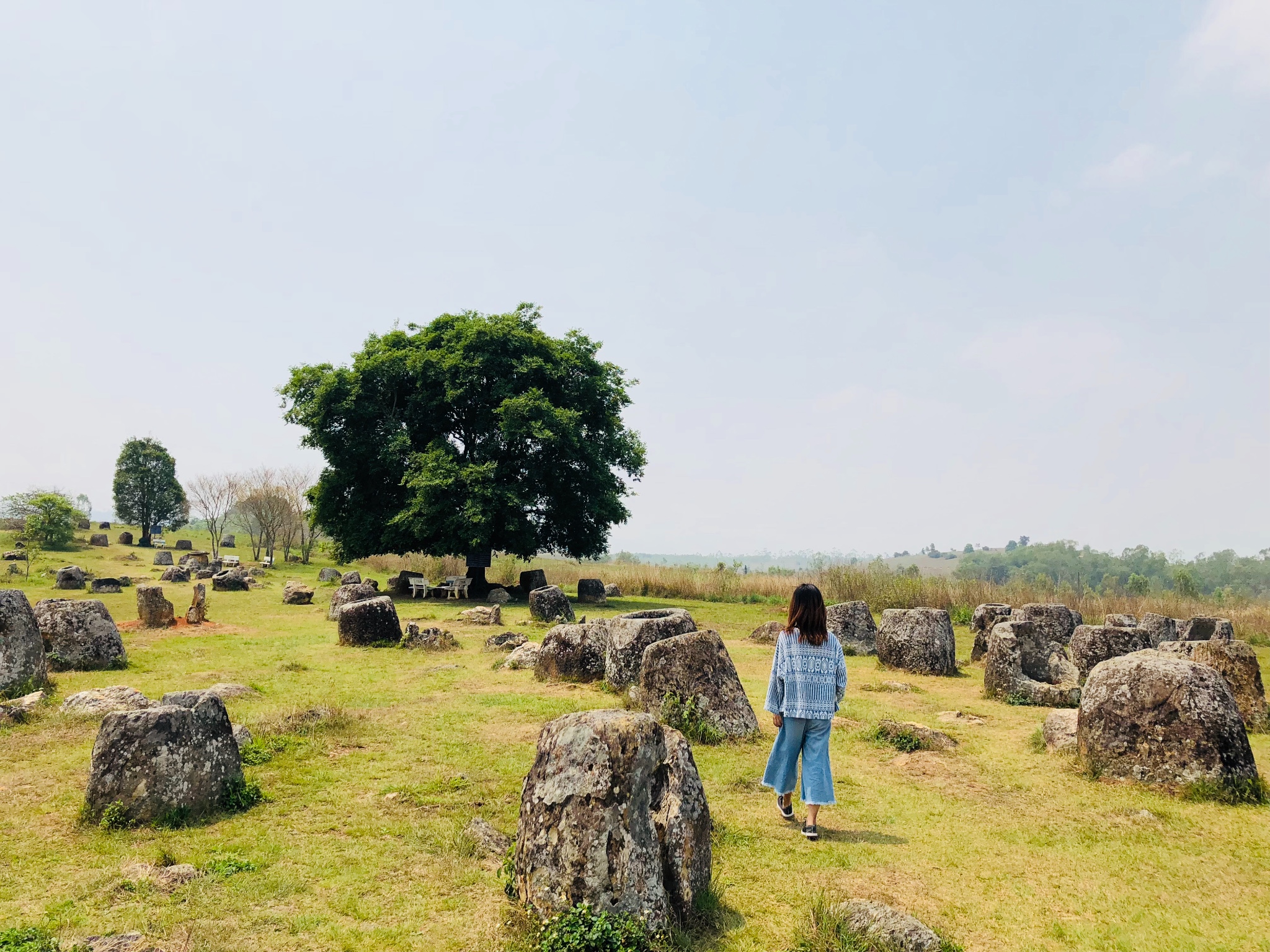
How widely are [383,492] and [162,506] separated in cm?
3649

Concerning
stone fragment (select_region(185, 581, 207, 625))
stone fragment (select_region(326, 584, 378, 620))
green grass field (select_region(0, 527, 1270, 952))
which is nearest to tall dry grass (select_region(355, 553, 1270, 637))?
stone fragment (select_region(326, 584, 378, 620))

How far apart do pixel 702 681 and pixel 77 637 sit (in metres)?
11.3

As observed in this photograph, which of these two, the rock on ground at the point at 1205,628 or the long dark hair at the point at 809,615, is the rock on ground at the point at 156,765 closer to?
the long dark hair at the point at 809,615

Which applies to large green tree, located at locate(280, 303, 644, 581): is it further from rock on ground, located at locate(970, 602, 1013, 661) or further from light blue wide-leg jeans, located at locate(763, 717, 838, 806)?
light blue wide-leg jeans, located at locate(763, 717, 838, 806)

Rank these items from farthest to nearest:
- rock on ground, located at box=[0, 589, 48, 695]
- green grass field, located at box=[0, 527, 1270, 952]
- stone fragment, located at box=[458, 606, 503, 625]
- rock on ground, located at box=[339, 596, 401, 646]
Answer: stone fragment, located at box=[458, 606, 503, 625] < rock on ground, located at box=[339, 596, 401, 646] < rock on ground, located at box=[0, 589, 48, 695] < green grass field, located at box=[0, 527, 1270, 952]

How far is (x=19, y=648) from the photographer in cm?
1138

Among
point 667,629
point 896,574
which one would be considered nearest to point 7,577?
point 667,629

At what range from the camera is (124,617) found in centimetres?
2142

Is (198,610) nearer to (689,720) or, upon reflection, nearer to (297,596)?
(297,596)

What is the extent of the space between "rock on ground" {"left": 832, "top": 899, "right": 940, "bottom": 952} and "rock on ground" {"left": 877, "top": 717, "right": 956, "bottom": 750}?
5.21 m

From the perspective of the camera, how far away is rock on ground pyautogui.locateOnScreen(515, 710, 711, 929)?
460 cm

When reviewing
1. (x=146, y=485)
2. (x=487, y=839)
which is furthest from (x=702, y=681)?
(x=146, y=485)

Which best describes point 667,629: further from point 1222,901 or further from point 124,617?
point 124,617

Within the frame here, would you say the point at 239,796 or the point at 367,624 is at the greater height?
the point at 367,624
